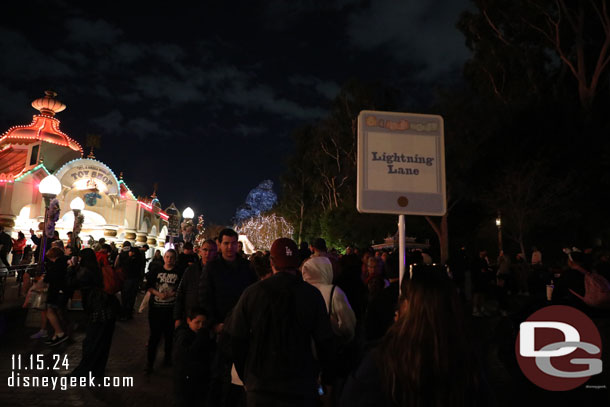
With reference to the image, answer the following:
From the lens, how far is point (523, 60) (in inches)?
1008

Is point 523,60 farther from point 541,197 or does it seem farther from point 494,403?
point 494,403

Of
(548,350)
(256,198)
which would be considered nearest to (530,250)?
(548,350)

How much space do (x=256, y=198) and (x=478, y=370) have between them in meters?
95.8

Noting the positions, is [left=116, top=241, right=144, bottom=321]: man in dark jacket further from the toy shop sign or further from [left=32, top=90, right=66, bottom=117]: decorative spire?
[left=32, top=90, right=66, bottom=117]: decorative spire

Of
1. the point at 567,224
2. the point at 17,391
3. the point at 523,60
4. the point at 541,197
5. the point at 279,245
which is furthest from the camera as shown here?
the point at 523,60

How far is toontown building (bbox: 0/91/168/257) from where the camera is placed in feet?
75.9

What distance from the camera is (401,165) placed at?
4102 millimetres

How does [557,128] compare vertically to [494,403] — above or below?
above

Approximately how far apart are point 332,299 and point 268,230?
5491 centimetres

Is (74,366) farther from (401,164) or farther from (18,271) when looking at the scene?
(18,271)

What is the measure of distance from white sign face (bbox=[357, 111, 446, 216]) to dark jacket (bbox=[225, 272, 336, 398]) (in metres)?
1.35

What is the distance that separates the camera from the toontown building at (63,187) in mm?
23141

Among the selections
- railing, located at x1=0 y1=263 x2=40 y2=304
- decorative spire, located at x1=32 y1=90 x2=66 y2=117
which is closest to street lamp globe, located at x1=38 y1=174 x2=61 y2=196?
railing, located at x1=0 y1=263 x2=40 y2=304

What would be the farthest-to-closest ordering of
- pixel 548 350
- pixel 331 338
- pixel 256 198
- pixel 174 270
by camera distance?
pixel 256 198 < pixel 174 270 < pixel 548 350 < pixel 331 338
